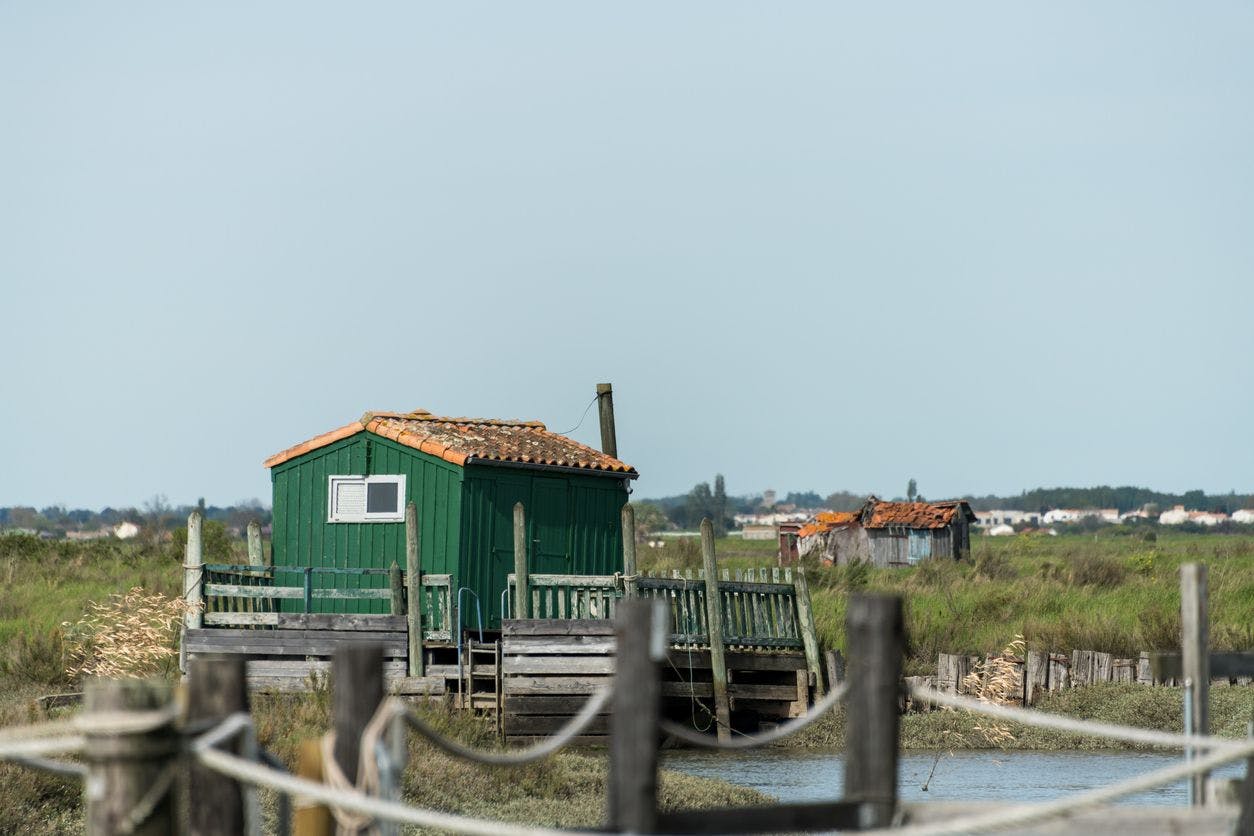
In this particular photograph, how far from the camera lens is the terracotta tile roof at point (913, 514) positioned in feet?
165

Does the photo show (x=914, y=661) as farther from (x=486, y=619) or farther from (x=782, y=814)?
(x=782, y=814)

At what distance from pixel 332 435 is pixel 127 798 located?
17427 mm

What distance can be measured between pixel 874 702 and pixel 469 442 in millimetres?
16340

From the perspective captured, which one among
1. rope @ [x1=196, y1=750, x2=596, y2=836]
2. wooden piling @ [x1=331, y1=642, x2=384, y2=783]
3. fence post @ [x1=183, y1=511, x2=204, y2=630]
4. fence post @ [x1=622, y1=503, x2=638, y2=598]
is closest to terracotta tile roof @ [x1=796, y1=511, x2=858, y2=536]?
fence post @ [x1=622, y1=503, x2=638, y2=598]

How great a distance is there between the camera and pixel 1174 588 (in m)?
27.8

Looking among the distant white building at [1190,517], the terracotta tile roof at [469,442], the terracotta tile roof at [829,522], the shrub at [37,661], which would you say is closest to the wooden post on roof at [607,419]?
the terracotta tile roof at [469,442]

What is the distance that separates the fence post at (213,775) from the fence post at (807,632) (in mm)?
16109

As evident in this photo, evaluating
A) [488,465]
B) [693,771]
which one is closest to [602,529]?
[488,465]

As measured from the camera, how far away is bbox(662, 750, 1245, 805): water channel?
15877mm

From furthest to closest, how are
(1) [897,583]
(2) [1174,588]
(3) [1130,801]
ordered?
(1) [897,583] → (2) [1174,588] → (3) [1130,801]

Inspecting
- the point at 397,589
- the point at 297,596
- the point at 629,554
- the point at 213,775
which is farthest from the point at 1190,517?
the point at 213,775

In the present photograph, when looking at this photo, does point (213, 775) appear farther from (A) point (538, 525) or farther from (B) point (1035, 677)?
(B) point (1035, 677)

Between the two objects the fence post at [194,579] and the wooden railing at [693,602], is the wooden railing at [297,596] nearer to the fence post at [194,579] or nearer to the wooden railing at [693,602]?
the fence post at [194,579]

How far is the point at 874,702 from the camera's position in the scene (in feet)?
19.9
